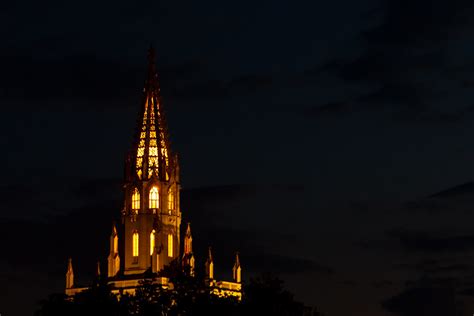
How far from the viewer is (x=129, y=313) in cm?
19112

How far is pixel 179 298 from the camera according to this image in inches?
7608

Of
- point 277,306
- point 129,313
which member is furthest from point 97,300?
point 277,306

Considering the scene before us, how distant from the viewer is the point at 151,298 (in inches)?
7756

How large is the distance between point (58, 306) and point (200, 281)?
57.1 feet

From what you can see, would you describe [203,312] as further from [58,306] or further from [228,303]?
[58,306]

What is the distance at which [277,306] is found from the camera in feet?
624

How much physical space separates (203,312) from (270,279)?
9641 mm

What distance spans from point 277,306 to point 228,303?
5.09 meters

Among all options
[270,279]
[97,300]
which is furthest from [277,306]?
[97,300]

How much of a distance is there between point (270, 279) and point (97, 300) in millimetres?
18355

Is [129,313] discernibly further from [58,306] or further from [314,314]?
[314,314]

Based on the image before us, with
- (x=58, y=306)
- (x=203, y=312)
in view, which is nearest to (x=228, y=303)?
(x=203, y=312)

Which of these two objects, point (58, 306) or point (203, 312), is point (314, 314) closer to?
point (203, 312)

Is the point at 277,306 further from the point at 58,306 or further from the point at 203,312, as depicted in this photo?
the point at 58,306
